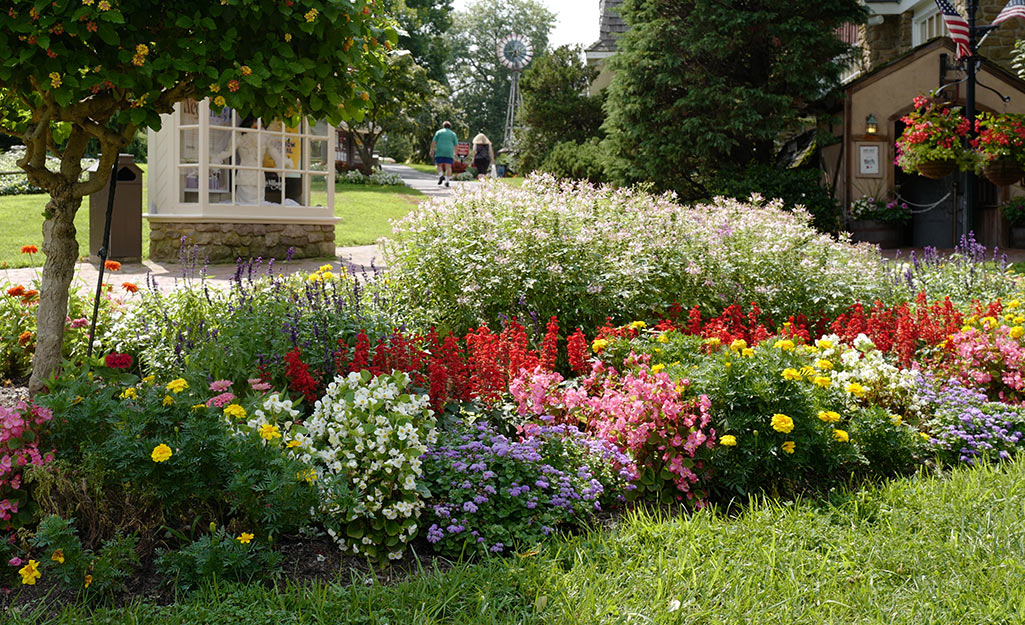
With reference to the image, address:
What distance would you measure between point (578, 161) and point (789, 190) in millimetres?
5021

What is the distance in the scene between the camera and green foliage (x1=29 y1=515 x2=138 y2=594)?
2480mm

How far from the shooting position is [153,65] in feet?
11.4

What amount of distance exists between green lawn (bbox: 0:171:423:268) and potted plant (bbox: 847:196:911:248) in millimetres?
7667

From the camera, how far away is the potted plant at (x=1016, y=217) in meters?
13.6

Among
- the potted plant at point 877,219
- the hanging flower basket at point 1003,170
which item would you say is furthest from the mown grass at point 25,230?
the potted plant at point 877,219

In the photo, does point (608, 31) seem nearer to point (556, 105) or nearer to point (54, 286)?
point (556, 105)

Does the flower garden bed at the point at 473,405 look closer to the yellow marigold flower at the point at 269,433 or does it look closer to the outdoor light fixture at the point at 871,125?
the yellow marigold flower at the point at 269,433

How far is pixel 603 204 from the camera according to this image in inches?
267

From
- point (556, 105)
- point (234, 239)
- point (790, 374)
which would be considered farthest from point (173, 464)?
point (556, 105)

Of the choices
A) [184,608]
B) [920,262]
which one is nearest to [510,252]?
[184,608]

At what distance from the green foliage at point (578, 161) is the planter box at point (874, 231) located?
4548mm

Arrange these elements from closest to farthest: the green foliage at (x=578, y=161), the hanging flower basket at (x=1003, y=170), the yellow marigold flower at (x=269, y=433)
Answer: the yellow marigold flower at (x=269, y=433) < the hanging flower basket at (x=1003, y=170) < the green foliage at (x=578, y=161)

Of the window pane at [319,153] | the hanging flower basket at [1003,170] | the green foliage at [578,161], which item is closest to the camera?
the hanging flower basket at [1003,170]

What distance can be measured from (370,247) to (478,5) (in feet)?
186
